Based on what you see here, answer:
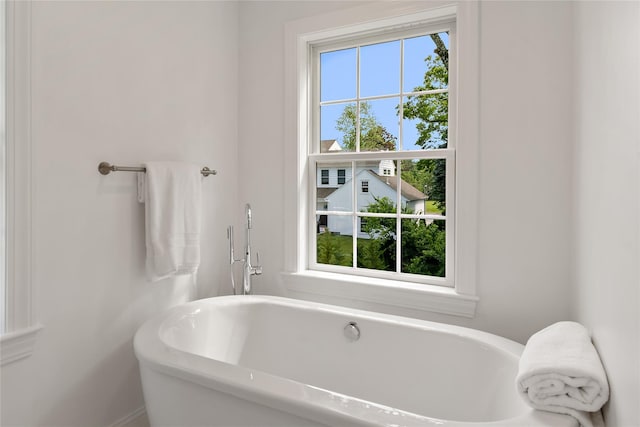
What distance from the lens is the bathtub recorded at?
4.02ft

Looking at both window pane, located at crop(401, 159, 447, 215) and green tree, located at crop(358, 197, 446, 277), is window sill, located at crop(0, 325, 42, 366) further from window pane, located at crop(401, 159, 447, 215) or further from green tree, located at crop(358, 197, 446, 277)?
window pane, located at crop(401, 159, 447, 215)

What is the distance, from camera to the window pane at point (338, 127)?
245cm

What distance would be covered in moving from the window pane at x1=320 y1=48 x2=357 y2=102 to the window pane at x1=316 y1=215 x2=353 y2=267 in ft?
2.42

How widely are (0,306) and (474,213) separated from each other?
2006 mm

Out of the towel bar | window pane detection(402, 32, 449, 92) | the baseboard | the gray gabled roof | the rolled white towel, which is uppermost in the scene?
window pane detection(402, 32, 449, 92)

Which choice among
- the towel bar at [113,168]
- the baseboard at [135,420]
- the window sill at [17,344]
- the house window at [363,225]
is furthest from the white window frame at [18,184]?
the house window at [363,225]

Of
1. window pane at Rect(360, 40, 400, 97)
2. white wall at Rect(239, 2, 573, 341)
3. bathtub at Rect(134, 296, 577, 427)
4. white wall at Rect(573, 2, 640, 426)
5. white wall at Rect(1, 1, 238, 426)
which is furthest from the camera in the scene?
window pane at Rect(360, 40, 400, 97)

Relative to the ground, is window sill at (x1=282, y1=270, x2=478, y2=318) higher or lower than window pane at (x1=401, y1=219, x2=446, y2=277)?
lower

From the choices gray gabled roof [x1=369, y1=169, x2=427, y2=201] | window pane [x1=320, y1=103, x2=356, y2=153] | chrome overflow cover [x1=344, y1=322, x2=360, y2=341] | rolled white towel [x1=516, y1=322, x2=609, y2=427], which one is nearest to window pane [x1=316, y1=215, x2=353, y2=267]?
gray gabled roof [x1=369, y1=169, x2=427, y2=201]

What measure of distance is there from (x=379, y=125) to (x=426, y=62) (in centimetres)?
41

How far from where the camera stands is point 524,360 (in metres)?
1.22

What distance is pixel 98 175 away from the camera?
1.86 m

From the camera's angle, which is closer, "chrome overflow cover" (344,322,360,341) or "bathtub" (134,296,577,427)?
"bathtub" (134,296,577,427)

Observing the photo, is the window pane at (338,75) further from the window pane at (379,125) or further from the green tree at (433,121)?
the green tree at (433,121)
